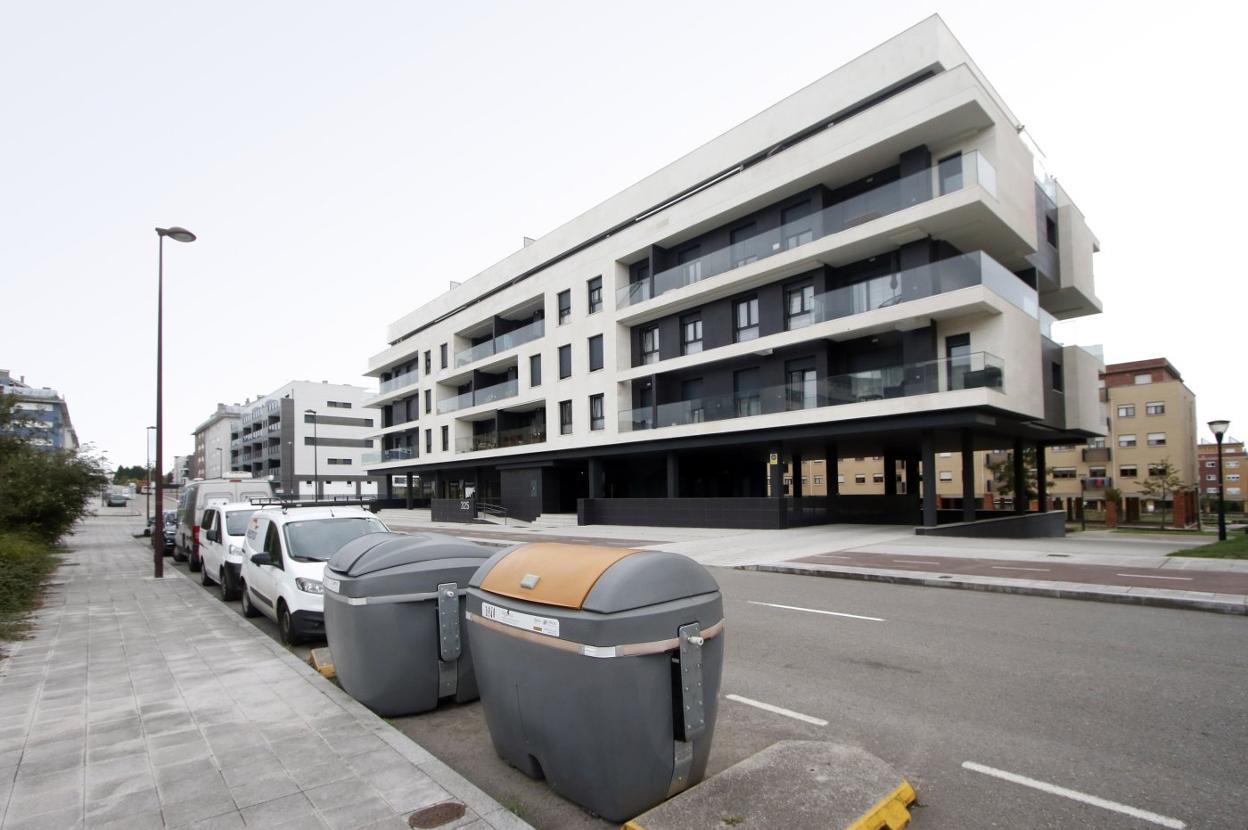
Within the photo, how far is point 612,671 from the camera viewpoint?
3.15 metres

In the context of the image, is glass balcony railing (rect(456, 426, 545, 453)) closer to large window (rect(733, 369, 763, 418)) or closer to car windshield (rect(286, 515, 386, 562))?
large window (rect(733, 369, 763, 418))

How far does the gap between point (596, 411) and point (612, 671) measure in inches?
1189

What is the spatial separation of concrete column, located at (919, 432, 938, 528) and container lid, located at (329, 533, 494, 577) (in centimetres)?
1894

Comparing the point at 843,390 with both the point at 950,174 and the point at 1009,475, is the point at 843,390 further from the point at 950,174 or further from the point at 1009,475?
the point at 1009,475

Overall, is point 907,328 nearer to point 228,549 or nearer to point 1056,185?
point 1056,185

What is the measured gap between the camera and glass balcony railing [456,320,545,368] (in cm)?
3825

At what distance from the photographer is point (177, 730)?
189 inches

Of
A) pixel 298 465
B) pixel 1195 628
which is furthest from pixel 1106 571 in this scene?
pixel 298 465

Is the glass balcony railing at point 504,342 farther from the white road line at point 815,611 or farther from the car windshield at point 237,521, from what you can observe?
the white road line at point 815,611

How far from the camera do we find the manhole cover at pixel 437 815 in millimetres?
3336

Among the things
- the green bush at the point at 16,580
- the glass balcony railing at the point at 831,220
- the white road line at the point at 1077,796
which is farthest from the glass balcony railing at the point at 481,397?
the white road line at the point at 1077,796

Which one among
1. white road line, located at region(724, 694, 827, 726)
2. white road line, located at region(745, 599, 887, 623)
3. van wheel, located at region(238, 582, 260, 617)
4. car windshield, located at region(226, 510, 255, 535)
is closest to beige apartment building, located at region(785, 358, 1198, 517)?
white road line, located at region(745, 599, 887, 623)

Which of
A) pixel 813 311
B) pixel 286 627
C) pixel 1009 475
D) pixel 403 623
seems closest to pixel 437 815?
pixel 403 623

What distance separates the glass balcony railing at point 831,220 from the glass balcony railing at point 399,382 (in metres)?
25.6
